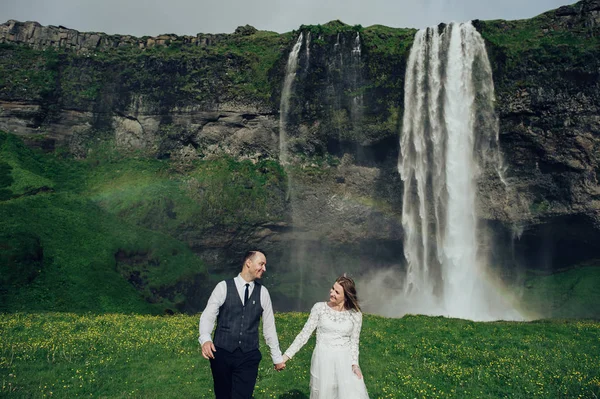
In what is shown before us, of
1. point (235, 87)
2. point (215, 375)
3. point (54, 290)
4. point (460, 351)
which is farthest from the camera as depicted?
point (235, 87)

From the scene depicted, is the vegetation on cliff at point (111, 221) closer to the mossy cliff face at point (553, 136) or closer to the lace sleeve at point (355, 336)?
the mossy cliff face at point (553, 136)

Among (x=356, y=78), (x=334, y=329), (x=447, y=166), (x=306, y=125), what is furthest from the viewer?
(x=306, y=125)

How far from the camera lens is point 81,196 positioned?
1887 inches

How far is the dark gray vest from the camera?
22.3 feet

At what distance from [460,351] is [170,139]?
47.7 meters

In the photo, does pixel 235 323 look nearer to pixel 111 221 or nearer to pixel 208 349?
pixel 208 349

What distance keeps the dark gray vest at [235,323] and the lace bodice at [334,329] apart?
83cm

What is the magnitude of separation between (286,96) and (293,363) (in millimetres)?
41996

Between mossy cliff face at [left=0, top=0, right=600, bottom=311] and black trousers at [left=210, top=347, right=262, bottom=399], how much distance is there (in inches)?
1450

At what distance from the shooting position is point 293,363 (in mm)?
13633

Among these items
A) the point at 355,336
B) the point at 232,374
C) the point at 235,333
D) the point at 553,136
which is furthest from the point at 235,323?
the point at 553,136

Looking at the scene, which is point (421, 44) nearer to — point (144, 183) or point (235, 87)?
point (235, 87)

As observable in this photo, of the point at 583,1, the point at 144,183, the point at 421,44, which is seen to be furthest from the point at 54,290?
the point at 583,1

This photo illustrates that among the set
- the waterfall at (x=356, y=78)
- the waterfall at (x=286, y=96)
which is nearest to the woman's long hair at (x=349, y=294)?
the waterfall at (x=356, y=78)
